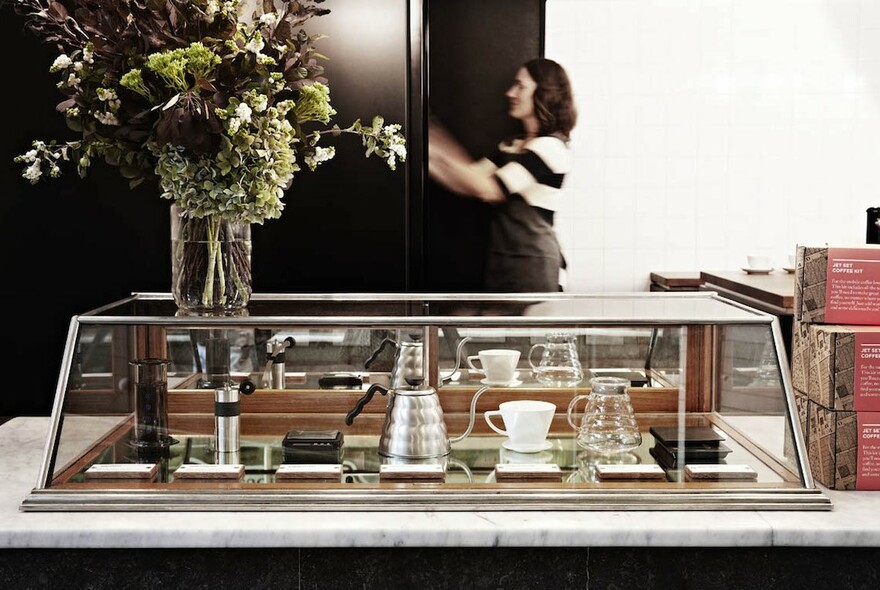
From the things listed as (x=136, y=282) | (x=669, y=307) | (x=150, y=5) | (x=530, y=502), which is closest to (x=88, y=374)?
(x=150, y=5)

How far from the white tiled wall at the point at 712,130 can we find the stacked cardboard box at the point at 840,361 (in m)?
2.61

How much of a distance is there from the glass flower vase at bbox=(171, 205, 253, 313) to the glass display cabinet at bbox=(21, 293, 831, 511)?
0.05 meters

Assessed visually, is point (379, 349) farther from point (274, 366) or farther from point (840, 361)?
point (840, 361)

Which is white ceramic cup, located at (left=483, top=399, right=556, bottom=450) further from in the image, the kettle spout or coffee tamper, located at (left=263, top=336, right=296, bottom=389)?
coffee tamper, located at (left=263, top=336, right=296, bottom=389)

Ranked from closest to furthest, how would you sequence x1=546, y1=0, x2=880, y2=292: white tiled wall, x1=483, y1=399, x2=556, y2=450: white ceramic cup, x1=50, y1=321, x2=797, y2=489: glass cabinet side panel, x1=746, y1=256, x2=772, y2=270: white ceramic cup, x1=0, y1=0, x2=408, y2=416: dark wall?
x1=50, y1=321, x2=797, y2=489: glass cabinet side panel < x1=483, y1=399, x2=556, y2=450: white ceramic cup < x1=0, y1=0, x2=408, y2=416: dark wall < x1=746, y1=256, x2=772, y2=270: white ceramic cup < x1=546, y1=0, x2=880, y2=292: white tiled wall

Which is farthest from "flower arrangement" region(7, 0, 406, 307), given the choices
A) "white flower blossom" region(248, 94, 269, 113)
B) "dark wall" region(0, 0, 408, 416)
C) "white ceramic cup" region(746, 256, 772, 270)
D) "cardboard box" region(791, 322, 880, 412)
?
"white ceramic cup" region(746, 256, 772, 270)

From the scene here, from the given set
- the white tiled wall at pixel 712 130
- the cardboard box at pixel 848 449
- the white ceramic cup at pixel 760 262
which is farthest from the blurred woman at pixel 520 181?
the cardboard box at pixel 848 449

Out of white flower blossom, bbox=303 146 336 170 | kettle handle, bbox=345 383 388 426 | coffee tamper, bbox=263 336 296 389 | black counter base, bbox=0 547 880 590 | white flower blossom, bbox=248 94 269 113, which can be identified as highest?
white flower blossom, bbox=248 94 269 113

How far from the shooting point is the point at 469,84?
3.87 metres

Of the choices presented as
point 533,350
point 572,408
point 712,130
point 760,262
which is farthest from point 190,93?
point 712,130

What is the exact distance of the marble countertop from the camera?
153 centimetres

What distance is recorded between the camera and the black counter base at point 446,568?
1.55 m

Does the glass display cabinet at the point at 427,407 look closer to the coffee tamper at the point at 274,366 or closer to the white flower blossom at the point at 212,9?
the coffee tamper at the point at 274,366

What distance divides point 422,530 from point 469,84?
2639 mm
